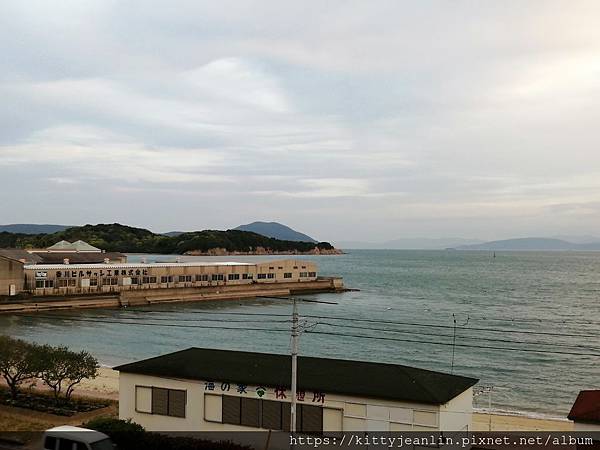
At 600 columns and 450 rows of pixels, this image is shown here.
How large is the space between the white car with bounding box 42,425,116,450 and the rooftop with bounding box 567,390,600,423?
37.0ft

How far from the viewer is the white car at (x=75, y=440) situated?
562 inches

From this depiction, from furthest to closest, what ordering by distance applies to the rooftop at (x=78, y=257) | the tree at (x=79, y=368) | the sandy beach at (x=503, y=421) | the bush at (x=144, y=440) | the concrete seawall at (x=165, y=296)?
the rooftop at (x=78, y=257) < the concrete seawall at (x=165, y=296) < the sandy beach at (x=503, y=421) < the tree at (x=79, y=368) < the bush at (x=144, y=440)

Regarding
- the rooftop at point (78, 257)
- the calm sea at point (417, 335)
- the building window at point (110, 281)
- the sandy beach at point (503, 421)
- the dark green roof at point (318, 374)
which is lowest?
the calm sea at point (417, 335)

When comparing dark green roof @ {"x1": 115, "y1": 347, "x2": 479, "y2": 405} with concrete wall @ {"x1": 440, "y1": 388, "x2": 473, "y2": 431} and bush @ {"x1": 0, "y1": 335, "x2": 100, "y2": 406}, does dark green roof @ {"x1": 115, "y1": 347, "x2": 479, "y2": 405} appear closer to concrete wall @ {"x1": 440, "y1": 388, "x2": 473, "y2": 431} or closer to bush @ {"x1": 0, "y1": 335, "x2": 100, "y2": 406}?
concrete wall @ {"x1": 440, "y1": 388, "x2": 473, "y2": 431}

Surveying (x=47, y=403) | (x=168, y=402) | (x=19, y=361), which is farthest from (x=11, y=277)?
(x=168, y=402)

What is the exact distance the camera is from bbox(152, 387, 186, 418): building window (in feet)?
58.7

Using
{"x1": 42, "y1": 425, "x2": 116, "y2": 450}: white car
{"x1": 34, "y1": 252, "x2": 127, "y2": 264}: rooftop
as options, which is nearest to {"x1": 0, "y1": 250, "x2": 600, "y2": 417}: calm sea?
{"x1": 42, "y1": 425, "x2": 116, "y2": 450}: white car

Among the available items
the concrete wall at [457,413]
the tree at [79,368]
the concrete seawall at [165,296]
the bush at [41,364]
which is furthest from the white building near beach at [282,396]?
the concrete seawall at [165,296]

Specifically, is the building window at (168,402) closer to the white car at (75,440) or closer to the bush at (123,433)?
the bush at (123,433)

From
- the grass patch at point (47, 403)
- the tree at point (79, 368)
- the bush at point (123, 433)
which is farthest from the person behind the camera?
the tree at point (79, 368)

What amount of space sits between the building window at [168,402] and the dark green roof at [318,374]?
19.9 inches

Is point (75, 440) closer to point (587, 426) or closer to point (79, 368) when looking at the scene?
point (79, 368)

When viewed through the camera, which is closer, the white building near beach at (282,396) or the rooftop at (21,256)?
the white building near beach at (282,396)

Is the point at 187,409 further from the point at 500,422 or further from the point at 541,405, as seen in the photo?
the point at 541,405
